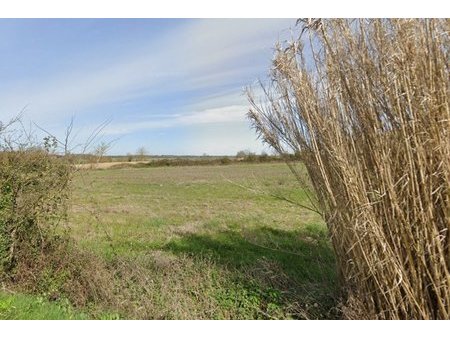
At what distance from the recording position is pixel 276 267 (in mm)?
6121

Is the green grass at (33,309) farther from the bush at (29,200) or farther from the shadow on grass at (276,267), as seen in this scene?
the shadow on grass at (276,267)

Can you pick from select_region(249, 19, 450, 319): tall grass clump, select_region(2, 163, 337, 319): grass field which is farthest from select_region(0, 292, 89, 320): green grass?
select_region(249, 19, 450, 319): tall grass clump

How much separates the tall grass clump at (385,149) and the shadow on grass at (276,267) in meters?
1.18

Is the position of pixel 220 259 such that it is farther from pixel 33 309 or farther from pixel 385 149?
pixel 385 149

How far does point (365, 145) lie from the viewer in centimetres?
328

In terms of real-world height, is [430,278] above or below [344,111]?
below

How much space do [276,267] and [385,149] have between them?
147 inches

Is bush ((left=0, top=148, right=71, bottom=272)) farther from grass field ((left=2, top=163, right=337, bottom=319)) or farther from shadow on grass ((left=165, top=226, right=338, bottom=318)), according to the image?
shadow on grass ((left=165, top=226, right=338, bottom=318))

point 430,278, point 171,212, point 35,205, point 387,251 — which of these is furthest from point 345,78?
point 171,212

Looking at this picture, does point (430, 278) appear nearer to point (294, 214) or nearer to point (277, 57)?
point (277, 57)

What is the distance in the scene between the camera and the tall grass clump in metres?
2.76

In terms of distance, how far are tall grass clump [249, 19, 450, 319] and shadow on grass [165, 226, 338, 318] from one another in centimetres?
118

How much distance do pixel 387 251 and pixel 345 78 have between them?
177 centimetres

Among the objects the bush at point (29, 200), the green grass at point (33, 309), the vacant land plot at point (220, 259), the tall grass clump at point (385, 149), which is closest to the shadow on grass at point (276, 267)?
the vacant land plot at point (220, 259)
